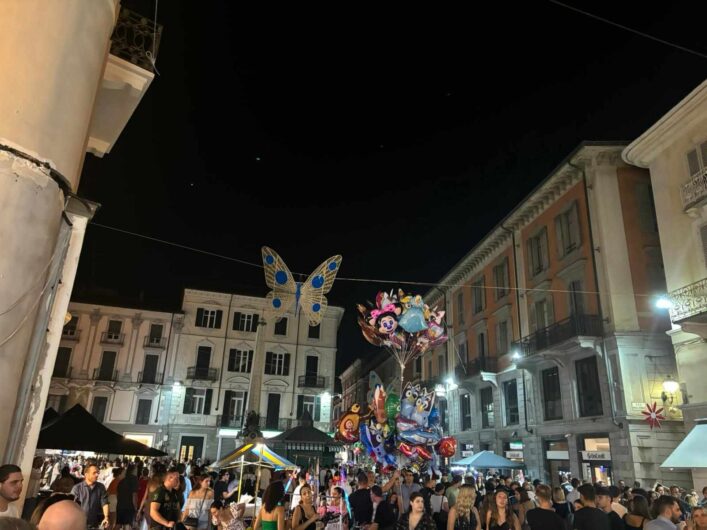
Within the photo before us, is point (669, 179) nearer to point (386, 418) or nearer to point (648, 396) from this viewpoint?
point (648, 396)

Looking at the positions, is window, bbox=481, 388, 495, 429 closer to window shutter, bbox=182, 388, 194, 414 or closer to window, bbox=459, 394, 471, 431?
window, bbox=459, 394, 471, 431

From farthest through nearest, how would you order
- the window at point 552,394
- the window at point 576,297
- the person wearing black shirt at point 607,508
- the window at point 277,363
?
the window at point 277,363 → the window at point 552,394 → the window at point 576,297 → the person wearing black shirt at point 607,508

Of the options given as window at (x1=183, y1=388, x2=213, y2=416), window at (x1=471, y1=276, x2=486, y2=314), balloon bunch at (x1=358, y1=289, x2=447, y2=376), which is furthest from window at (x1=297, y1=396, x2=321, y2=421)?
balloon bunch at (x1=358, y1=289, x2=447, y2=376)

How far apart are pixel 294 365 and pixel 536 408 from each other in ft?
71.3

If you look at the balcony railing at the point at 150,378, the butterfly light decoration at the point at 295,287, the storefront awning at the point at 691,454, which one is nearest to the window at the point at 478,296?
the butterfly light decoration at the point at 295,287

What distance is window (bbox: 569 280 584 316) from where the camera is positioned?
21688mm

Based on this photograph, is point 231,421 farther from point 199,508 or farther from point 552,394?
point 199,508

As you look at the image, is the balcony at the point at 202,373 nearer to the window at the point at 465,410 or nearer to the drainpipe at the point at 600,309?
the window at the point at 465,410

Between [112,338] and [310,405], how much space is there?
52.2ft

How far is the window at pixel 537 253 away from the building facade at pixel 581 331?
6 centimetres

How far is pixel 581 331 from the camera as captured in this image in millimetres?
20594

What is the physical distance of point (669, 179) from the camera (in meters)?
17.5

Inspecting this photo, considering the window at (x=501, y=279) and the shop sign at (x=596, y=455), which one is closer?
the shop sign at (x=596, y=455)

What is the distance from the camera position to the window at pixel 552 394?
902 inches
